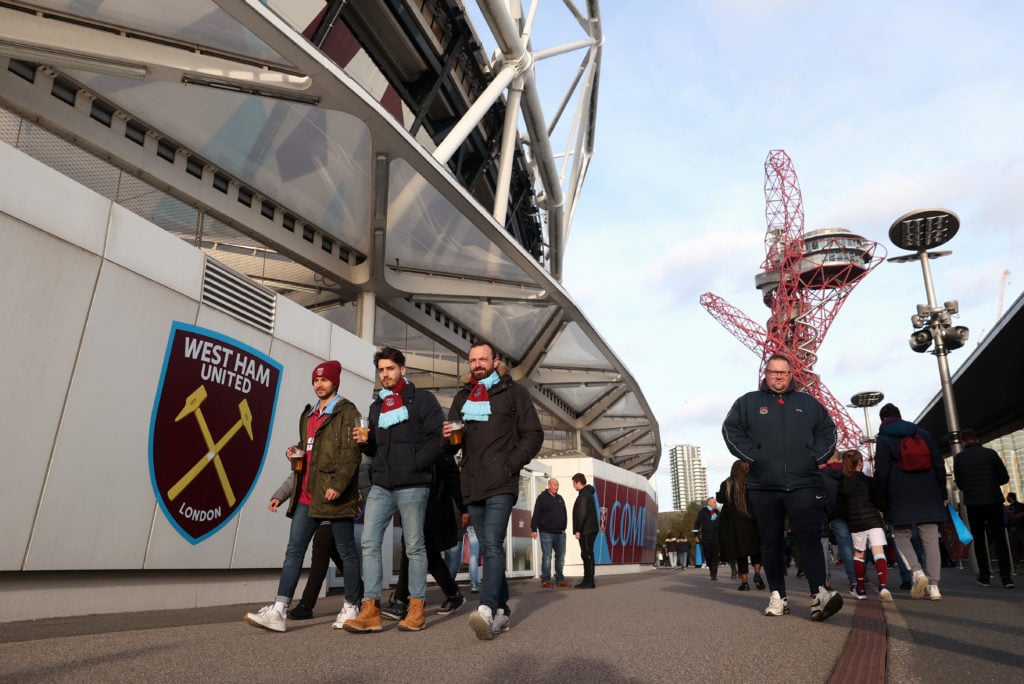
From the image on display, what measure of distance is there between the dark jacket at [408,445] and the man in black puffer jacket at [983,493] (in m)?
6.92

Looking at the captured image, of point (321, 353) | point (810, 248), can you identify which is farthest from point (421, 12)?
point (810, 248)

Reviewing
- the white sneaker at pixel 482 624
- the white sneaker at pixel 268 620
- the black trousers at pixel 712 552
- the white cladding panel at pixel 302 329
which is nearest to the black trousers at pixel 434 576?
the white sneaker at pixel 268 620

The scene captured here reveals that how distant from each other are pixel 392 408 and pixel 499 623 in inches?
58.8

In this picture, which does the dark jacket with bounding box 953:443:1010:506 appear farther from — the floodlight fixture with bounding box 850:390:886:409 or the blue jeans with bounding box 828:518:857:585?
the floodlight fixture with bounding box 850:390:886:409

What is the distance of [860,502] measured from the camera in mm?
7785

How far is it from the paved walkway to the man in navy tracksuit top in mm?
337

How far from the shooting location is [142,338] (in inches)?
265

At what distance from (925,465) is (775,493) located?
286 cm

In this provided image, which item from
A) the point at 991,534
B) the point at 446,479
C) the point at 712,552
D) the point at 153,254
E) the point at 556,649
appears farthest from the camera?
the point at 712,552

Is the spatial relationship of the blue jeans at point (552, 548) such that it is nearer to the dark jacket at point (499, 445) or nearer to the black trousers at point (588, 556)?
the black trousers at point (588, 556)


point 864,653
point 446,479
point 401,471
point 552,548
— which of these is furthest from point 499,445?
point 552,548

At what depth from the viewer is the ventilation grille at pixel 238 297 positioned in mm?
→ 7758

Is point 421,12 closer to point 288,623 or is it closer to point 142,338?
point 142,338

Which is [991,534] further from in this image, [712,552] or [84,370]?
[84,370]
